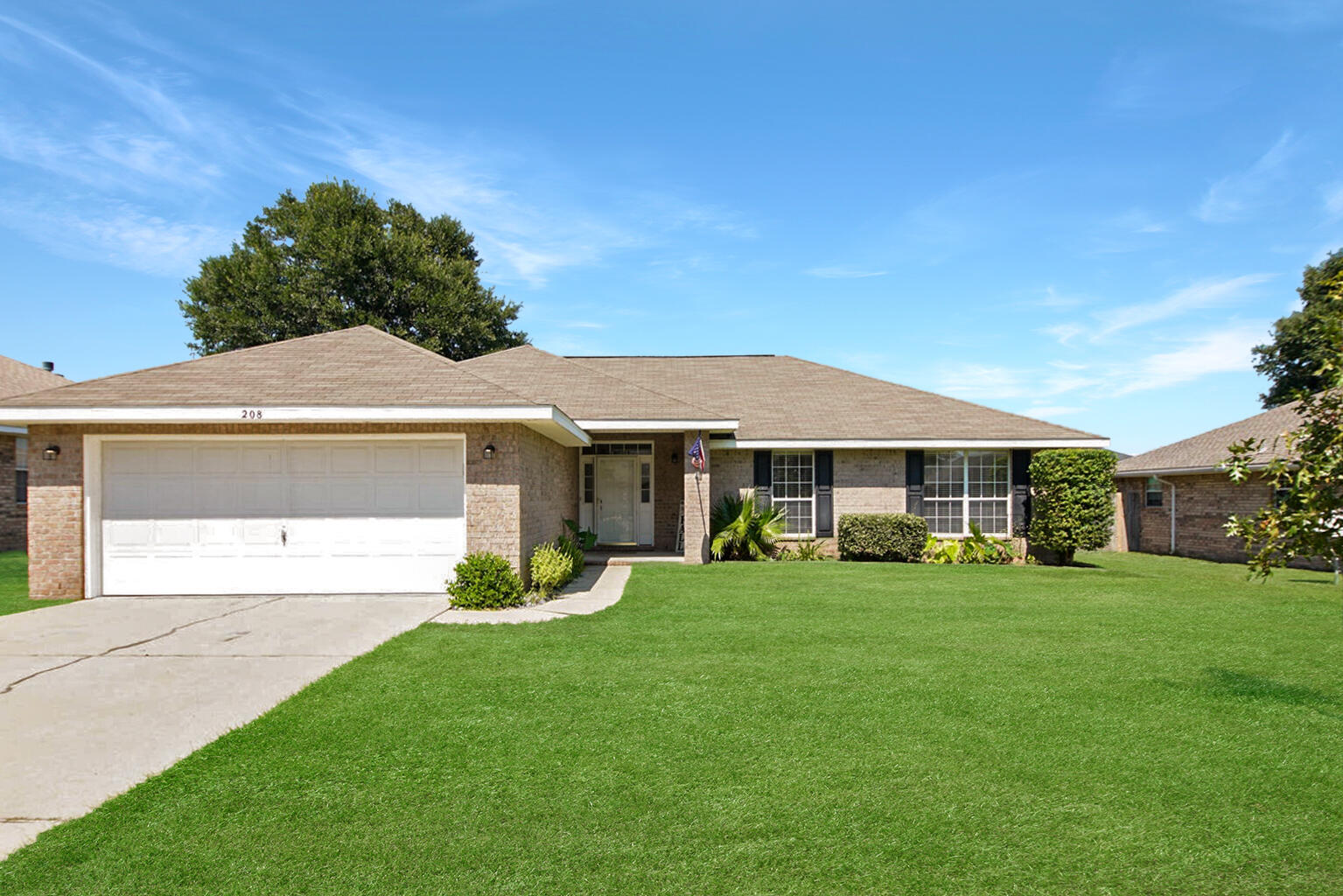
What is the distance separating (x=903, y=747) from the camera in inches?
192

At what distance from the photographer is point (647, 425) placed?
1595cm

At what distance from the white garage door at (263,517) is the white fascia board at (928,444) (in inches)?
316

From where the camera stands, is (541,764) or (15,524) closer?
(541,764)

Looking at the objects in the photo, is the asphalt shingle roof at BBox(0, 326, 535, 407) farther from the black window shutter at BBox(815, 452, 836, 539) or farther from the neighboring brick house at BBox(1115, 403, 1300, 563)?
the neighboring brick house at BBox(1115, 403, 1300, 563)

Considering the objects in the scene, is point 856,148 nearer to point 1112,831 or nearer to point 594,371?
point 594,371

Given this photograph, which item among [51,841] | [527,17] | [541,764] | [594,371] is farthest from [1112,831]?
[594,371]

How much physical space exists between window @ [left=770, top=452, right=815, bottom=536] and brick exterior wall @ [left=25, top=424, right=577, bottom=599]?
332 inches

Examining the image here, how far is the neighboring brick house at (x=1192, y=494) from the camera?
64.3ft

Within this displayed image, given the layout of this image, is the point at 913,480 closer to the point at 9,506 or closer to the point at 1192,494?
the point at 1192,494

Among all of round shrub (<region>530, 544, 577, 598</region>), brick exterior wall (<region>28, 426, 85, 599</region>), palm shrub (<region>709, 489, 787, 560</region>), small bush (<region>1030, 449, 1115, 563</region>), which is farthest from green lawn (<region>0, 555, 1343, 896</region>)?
palm shrub (<region>709, 489, 787, 560</region>)

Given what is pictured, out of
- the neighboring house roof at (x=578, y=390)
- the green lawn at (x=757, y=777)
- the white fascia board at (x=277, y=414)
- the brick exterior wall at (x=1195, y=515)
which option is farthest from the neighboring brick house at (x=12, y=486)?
the brick exterior wall at (x=1195, y=515)

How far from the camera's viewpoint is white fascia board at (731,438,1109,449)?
17.5 meters

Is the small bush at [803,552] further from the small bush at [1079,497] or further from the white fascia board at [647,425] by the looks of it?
the small bush at [1079,497]

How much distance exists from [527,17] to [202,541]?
33.1 ft
